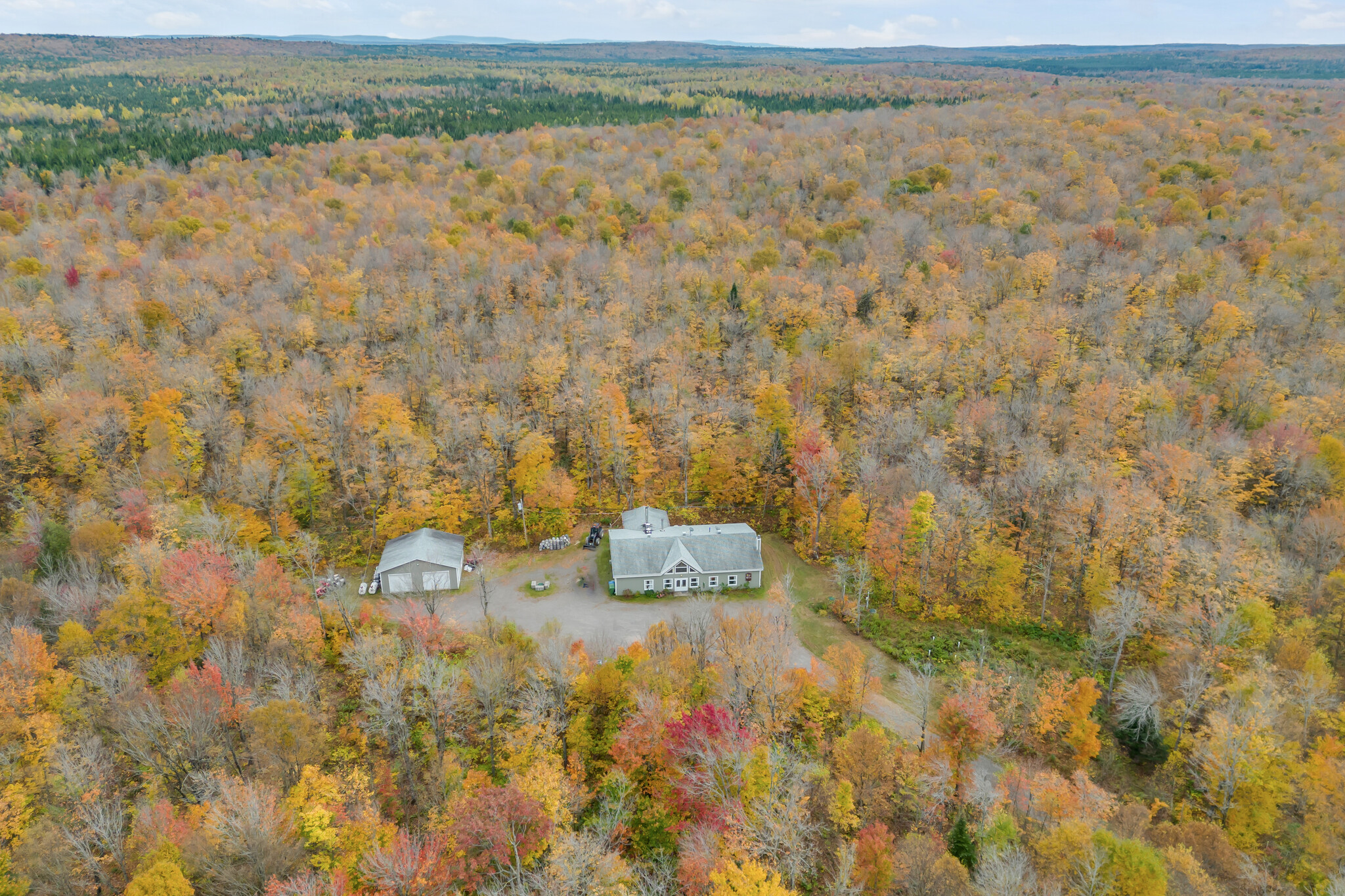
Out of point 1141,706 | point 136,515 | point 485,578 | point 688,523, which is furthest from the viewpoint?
point 688,523

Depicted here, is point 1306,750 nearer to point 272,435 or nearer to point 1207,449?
point 1207,449

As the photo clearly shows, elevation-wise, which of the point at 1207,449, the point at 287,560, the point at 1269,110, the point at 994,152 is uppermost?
the point at 1269,110

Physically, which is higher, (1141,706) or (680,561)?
(1141,706)

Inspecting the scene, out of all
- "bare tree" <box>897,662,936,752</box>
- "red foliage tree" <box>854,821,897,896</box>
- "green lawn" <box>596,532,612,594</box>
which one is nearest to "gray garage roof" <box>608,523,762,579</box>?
"green lawn" <box>596,532,612,594</box>

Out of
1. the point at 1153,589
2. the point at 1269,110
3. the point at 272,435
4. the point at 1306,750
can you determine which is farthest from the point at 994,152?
the point at 272,435

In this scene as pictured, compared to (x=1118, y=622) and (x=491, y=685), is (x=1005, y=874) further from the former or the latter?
(x=491, y=685)

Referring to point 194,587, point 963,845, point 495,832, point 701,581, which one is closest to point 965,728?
point 963,845

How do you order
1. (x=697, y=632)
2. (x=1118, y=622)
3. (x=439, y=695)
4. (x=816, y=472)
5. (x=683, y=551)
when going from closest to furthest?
1. (x=439, y=695)
2. (x=697, y=632)
3. (x=1118, y=622)
4. (x=683, y=551)
5. (x=816, y=472)

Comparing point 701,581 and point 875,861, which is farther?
point 701,581
